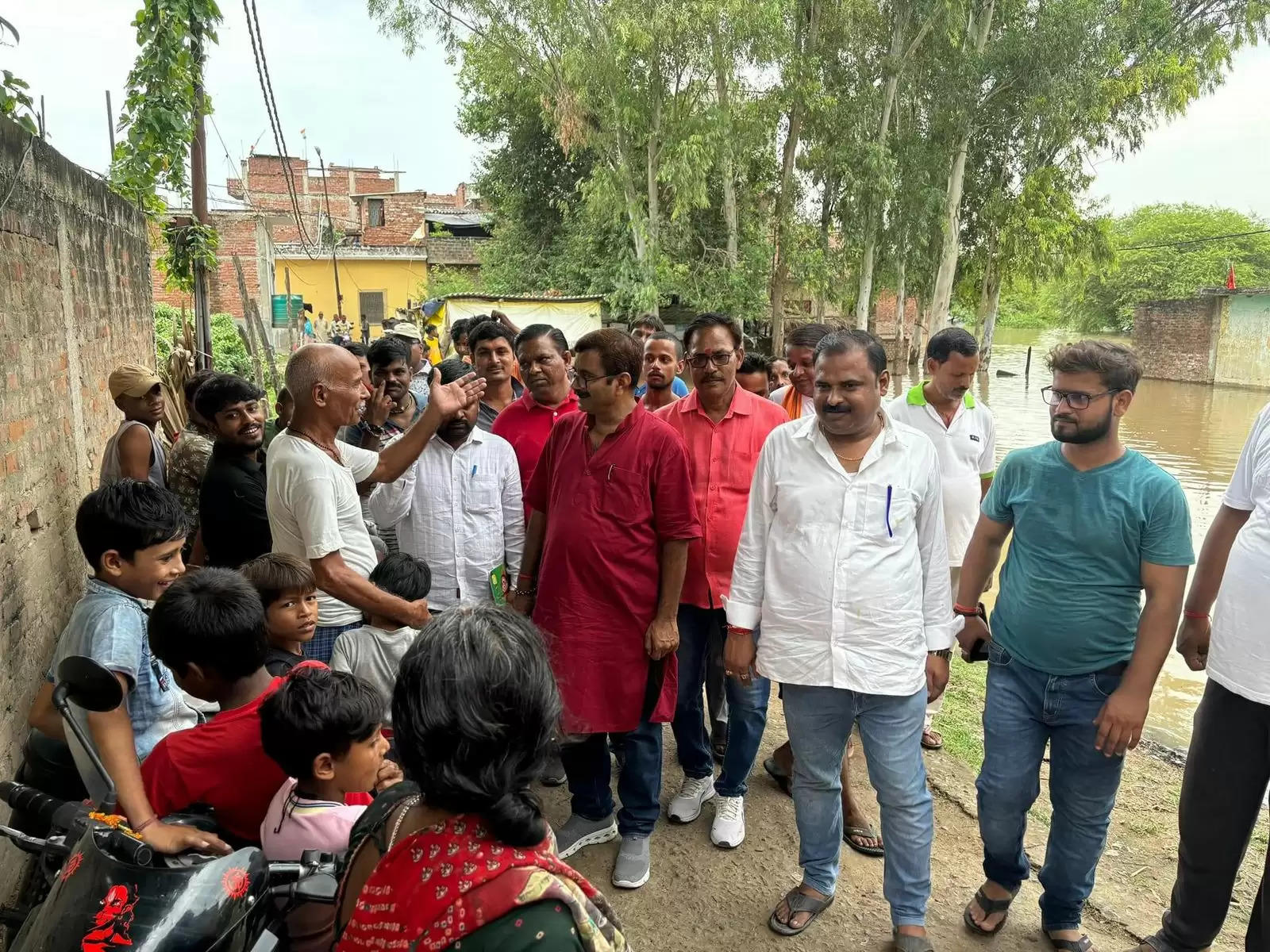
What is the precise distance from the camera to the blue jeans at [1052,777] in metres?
2.76

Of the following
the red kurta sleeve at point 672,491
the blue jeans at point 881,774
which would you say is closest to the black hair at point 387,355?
the red kurta sleeve at point 672,491

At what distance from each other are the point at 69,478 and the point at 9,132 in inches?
59.1

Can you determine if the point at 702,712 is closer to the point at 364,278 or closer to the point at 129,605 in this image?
the point at 129,605

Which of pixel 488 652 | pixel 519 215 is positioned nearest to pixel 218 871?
A: pixel 488 652

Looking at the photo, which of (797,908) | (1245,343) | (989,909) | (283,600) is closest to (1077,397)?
(989,909)

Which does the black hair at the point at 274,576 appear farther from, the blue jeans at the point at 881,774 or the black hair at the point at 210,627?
the blue jeans at the point at 881,774

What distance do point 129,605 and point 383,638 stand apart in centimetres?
88

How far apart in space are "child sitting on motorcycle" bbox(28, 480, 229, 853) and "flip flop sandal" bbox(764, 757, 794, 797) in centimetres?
251

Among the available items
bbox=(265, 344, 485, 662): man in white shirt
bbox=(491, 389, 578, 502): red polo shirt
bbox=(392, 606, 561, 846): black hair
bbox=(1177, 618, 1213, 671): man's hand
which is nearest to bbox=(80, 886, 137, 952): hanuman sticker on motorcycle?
bbox=(392, 606, 561, 846): black hair

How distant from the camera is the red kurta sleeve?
312cm

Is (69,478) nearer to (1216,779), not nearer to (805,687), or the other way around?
(805,687)

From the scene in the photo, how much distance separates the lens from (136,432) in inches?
164

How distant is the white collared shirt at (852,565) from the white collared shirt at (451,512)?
1073 millimetres

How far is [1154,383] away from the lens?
29797 mm
